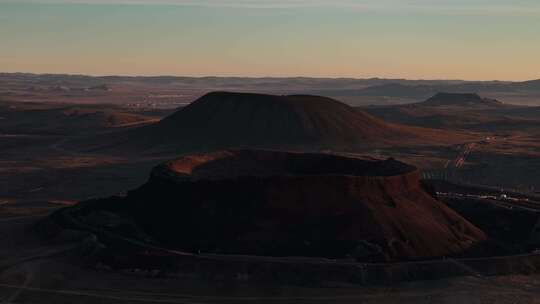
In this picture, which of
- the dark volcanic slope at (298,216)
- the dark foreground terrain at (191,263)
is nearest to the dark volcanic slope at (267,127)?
the dark foreground terrain at (191,263)

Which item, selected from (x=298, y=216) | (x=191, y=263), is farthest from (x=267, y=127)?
(x=191, y=263)

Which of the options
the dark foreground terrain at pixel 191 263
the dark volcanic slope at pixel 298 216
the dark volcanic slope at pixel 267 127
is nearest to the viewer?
the dark foreground terrain at pixel 191 263

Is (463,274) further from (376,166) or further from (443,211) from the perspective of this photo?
(376,166)

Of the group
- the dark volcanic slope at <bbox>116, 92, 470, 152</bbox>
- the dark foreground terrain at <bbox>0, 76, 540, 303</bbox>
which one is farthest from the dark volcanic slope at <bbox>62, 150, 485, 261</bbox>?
the dark volcanic slope at <bbox>116, 92, 470, 152</bbox>

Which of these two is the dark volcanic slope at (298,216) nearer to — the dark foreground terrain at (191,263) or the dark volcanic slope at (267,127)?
the dark foreground terrain at (191,263)

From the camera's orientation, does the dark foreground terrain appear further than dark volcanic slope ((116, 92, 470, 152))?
No

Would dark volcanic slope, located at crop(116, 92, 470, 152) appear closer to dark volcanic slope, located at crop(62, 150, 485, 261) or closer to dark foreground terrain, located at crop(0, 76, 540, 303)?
dark foreground terrain, located at crop(0, 76, 540, 303)

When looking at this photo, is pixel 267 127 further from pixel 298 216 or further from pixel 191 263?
pixel 191 263
